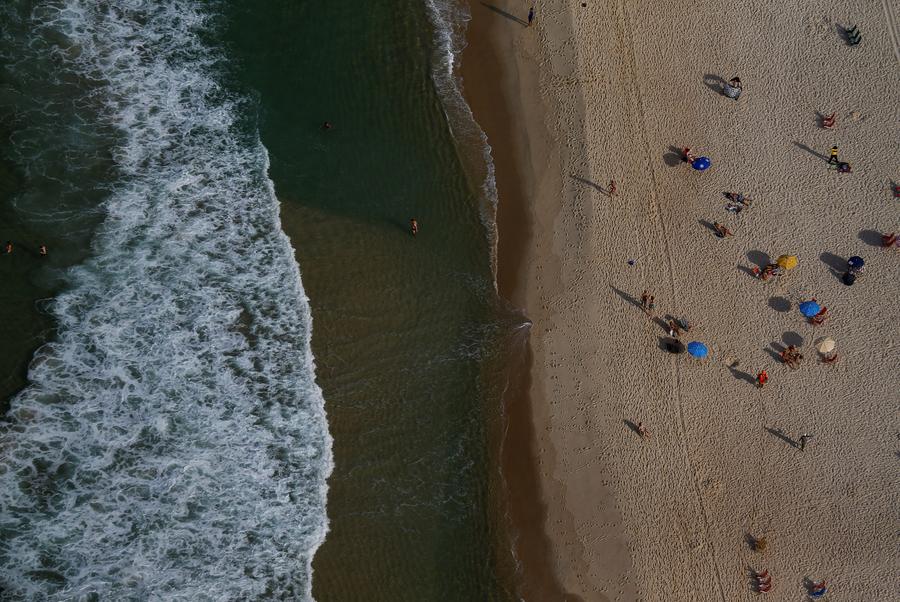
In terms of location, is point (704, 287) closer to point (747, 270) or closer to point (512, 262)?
point (747, 270)

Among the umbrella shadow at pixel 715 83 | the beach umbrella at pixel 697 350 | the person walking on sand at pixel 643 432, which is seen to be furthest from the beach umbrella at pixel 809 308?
the umbrella shadow at pixel 715 83

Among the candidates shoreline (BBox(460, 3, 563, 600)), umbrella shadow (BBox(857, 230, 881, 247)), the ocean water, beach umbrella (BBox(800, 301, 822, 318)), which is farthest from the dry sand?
the ocean water

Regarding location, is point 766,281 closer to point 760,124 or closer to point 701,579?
point 760,124

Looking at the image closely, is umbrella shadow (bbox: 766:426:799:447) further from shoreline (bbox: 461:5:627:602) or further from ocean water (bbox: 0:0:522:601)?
ocean water (bbox: 0:0:522:601)

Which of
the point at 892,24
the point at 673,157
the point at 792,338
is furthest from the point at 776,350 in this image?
the point at 892,24

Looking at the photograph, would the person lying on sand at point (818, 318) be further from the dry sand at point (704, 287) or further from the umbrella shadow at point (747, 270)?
the umbrella shadow at point (747, 270)
